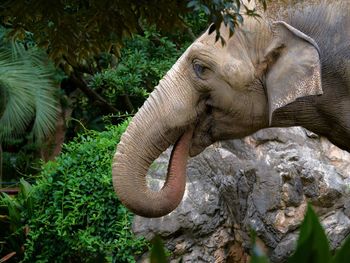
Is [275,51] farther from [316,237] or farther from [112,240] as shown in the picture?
[316,237]

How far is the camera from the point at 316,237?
205cm

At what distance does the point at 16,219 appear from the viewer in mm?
8672

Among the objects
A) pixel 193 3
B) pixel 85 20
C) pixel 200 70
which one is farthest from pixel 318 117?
pixel 193 3

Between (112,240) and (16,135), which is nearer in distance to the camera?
(112,240)

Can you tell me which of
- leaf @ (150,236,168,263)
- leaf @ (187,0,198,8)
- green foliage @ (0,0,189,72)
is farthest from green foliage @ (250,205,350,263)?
green foliage @ (0,0,189,72)

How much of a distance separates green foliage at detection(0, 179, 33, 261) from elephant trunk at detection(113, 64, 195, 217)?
240cm

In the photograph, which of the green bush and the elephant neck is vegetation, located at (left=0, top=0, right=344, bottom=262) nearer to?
the green bush

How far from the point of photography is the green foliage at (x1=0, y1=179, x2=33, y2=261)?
8586 mm

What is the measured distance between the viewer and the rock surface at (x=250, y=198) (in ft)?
26.5

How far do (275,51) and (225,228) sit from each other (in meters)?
2.44

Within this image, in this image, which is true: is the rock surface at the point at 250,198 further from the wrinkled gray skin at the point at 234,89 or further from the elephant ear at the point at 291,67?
the elephant ear at the point at 291,67

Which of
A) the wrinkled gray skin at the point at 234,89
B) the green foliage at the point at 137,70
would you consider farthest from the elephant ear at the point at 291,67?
the green foliage at the point at 137,70

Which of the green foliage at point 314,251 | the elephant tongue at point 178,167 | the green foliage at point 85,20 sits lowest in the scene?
the elephant tongue at point 178,167

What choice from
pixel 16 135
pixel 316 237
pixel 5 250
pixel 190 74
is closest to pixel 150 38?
pixel 16 135
